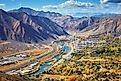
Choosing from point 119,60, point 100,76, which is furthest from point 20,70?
point 119,60

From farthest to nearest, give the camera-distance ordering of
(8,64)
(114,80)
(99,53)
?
1. (99,53)
2. (8,64)
3. (114,80)

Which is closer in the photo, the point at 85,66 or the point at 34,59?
the point at 85,66

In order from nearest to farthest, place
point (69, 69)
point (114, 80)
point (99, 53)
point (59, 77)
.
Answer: point (114, 80)
point (59, 77)
point (69, 69)
point (99, 53)

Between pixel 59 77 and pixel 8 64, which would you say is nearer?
pixel 59 77

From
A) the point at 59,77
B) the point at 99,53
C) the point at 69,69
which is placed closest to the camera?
the point at 59,77

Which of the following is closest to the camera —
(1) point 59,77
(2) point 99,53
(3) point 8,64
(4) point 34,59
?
(1) point 59,77

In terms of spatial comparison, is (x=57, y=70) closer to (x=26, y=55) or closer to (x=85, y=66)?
(x=85, y=66)

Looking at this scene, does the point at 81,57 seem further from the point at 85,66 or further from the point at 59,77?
the point at 59,77

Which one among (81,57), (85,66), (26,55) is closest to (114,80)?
(85,66)

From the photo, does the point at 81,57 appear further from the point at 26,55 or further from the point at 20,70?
the point at 20,70
